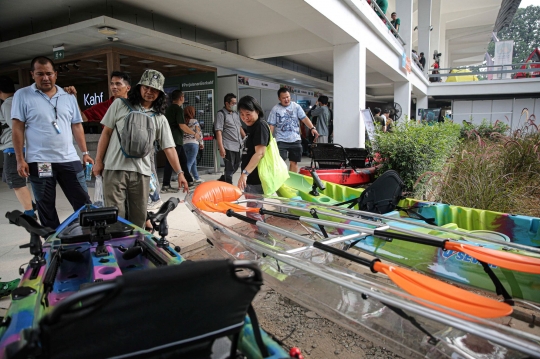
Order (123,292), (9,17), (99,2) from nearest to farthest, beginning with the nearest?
(123,292)
(99,2)
(9,17)

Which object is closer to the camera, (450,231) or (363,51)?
(450,231)

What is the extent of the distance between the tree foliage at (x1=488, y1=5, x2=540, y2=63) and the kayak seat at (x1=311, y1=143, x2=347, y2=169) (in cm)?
7508

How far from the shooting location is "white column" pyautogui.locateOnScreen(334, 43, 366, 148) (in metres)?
7.52

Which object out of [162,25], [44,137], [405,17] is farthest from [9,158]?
[405,17]

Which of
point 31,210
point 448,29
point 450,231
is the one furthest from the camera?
point 448,29

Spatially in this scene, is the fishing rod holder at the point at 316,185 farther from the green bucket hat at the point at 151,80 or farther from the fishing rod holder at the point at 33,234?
the fishing rod holder at the point at 33,234

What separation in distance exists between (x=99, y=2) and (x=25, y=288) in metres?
6.33

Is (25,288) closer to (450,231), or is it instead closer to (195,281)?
(195,281)

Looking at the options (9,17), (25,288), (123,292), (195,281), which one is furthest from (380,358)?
(9,17)

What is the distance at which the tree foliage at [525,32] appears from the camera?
64938 millimetres

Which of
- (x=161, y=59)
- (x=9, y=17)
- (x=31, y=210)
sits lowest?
(x=31, y=210)

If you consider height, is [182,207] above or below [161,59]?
below

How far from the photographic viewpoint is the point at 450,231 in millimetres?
2457

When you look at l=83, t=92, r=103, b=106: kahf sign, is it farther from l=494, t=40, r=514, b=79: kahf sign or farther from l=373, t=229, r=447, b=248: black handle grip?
l=494, t=40, r=514, b=79: kahf sign
